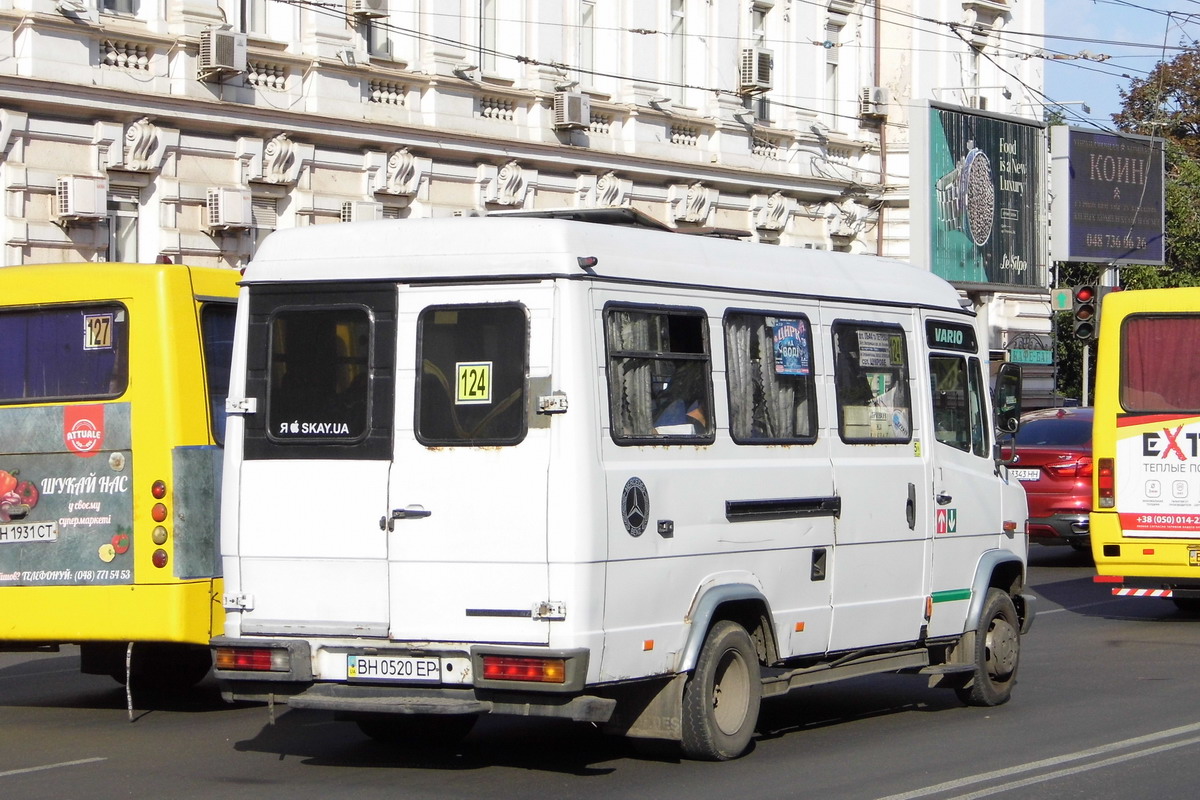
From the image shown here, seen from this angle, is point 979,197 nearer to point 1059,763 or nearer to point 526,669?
point 1059,763

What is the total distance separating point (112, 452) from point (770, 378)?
377 cm

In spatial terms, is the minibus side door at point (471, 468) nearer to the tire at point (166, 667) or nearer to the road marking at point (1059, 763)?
the road marking at point (1059, 763)

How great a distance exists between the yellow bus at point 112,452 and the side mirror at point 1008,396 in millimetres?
4508

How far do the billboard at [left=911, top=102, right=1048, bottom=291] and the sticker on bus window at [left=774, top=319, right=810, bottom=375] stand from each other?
28.3 metres

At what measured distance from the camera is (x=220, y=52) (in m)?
24.5

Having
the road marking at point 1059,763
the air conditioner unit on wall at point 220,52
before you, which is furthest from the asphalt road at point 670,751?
the air conditioner unit on wall at point 220,52

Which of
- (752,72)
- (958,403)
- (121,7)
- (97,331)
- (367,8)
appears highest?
(752,72)

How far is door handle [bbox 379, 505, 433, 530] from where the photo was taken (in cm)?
871

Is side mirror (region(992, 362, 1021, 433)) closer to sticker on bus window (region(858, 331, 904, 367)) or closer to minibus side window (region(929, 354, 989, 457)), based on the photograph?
minibus side window (region(929, 354, 989, 457))

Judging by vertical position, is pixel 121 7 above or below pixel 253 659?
above

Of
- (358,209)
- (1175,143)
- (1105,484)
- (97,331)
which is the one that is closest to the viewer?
(97,331)

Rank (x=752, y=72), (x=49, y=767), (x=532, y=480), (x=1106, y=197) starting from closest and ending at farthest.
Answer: (x=532, y=480) < (x=49, y=767) < (x=752, y=72) < (x=1106, y=197)

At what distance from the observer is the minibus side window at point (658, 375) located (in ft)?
28.8

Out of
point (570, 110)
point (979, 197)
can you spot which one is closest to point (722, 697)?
point (570, 110)
